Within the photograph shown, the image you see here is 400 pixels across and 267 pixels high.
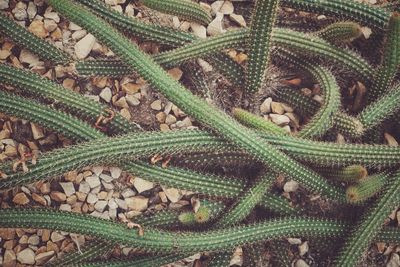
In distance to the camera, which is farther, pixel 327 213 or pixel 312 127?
pixel 327 213

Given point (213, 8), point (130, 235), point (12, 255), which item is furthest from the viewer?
point (213, 8)

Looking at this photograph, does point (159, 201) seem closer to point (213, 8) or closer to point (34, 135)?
point (34, 135)

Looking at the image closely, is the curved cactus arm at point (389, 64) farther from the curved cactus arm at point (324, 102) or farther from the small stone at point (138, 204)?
the small stone at point (138, 204)

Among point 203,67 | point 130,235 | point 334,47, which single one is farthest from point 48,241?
point 334,47

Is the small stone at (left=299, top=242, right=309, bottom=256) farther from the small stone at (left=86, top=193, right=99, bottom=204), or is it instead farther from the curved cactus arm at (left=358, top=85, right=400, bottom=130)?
the small stone at (left=86, top=193, right=99, bottom=204)

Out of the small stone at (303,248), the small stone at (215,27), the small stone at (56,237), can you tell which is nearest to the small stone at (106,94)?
the small stone at (215,27)

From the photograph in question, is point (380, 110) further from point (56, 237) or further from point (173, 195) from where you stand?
point (56, 237)
